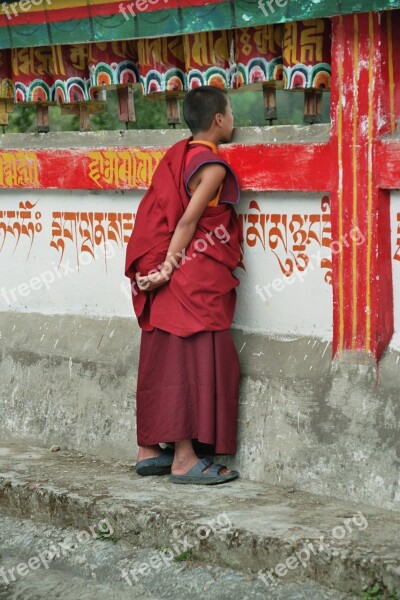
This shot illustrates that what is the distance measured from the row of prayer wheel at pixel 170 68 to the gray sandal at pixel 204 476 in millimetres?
1516

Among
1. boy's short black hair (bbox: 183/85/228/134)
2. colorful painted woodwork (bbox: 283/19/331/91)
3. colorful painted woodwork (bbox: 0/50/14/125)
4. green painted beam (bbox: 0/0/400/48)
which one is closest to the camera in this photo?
green painted beam (bbox: 0/0/400/48)

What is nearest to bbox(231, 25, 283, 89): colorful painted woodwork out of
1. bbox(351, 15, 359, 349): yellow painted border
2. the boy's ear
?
the boy's ear

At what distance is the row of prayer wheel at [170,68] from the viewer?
4.57m

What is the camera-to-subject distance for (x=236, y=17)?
4547 mm

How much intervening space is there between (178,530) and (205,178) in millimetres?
1401

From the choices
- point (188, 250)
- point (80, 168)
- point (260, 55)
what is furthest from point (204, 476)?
point (260, 55)

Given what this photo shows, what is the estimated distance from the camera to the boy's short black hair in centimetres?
464

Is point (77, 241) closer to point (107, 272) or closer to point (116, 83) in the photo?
point (107, 272)

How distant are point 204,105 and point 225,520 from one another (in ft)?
5.57

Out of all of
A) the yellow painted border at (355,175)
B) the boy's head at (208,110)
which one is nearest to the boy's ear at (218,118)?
the boy's head at (208,110)

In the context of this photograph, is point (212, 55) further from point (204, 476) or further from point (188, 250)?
point (204, 476)

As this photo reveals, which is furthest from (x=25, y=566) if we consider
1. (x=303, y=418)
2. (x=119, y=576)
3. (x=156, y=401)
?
(x=303, y=418)

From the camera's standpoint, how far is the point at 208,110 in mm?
4648

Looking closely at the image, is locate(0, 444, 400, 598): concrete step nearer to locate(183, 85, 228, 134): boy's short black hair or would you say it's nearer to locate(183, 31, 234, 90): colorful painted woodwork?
locate(183, 85, 228, 134): boy's short black hair
